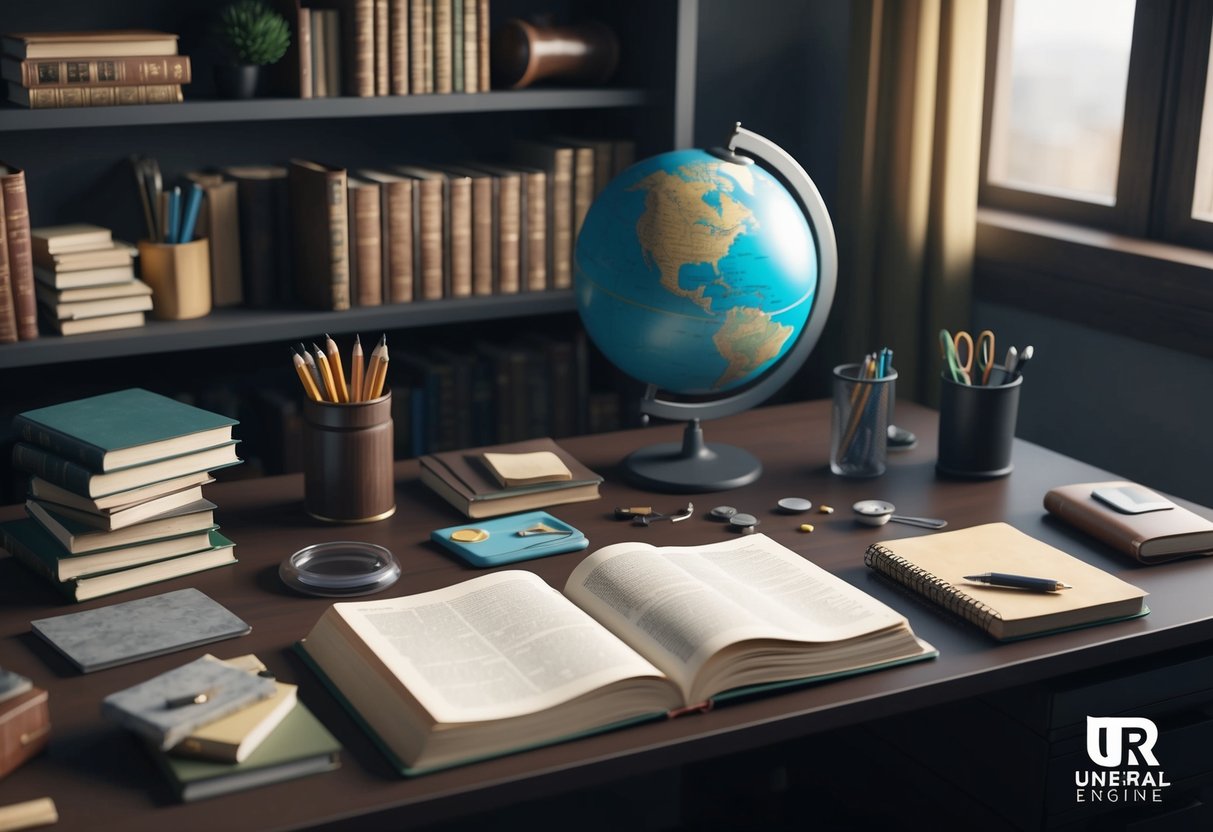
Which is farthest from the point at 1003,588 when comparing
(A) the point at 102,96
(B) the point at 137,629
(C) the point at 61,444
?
(A) the point at 102,96

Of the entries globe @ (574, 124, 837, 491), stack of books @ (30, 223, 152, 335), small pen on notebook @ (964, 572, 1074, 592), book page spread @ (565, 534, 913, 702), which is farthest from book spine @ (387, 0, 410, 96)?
small pen on notebook @ (964, 572, 1074, 592)

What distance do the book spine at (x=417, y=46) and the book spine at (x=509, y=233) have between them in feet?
0.79

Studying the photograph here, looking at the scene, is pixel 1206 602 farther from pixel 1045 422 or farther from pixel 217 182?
pixel 217 182

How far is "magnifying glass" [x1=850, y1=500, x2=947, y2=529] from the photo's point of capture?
161 cm

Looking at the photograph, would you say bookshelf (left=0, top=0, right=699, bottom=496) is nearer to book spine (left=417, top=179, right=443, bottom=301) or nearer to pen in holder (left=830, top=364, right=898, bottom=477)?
book spine (left=417, top=179, right=443, bottom=301)

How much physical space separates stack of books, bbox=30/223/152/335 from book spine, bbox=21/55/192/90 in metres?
0.26

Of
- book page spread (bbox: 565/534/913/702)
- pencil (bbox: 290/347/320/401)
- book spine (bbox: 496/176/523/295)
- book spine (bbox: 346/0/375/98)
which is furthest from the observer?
book spine (bbox: 496/176/523/295)

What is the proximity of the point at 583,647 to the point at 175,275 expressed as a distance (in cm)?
140

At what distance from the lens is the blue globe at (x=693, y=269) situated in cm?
163

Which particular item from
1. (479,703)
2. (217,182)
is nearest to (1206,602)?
(479,703)

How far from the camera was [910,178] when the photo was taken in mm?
2605

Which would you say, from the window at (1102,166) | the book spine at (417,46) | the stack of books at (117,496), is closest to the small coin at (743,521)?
the stack of books at (117,496)

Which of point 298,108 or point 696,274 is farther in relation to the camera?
point 298,108

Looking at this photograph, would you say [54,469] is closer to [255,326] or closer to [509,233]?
[255,326]
